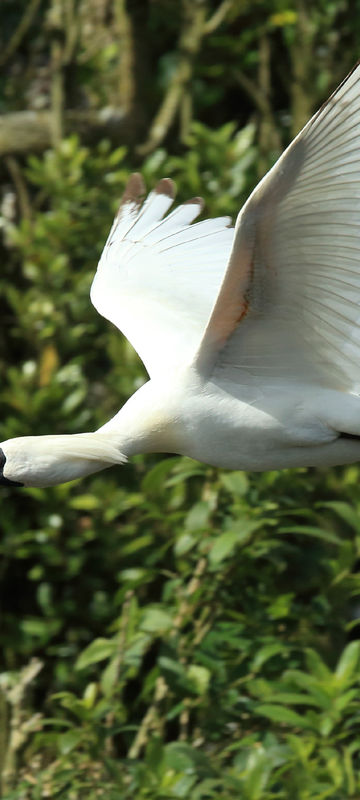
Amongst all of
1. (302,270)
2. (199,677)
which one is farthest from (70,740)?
(302,270)

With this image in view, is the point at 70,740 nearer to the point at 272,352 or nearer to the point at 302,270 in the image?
the point at 272,352

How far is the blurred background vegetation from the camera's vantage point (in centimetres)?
322

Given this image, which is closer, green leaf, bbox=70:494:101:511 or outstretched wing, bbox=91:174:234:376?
outstretched wing, bbox=91:174:234:376

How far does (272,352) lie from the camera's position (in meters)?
3.17

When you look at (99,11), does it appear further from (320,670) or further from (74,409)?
(320,670)

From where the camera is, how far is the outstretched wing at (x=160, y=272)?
3.75 metres

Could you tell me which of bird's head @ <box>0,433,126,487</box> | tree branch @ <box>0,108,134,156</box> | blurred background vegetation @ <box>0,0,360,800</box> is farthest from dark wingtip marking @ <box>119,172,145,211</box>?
tree branch @ <box>0,108,134,156</box>

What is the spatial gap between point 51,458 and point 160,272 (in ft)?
3.53

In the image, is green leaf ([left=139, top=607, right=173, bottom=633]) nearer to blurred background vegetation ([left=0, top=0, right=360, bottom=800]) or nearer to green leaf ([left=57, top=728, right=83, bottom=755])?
blurred background vegetation ([left=0, top=0, right=360, bottom=800])

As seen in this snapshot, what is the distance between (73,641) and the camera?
4.34m

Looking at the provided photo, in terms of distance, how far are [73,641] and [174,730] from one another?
54cm

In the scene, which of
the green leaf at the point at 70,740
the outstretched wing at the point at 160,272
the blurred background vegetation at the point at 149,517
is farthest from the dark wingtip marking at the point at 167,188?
the green leaf at the point at 70,740

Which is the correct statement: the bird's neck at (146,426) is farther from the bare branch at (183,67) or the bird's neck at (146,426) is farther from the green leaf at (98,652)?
the bare branch at (183,67)

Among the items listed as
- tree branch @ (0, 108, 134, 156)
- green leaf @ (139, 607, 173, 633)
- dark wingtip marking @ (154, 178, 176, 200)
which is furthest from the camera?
tree branch @ (0, 108, 134, 156)
